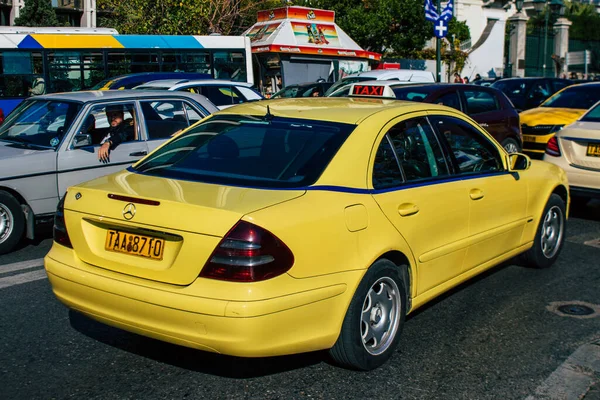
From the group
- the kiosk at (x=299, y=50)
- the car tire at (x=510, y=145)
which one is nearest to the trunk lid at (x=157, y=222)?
the car tire at (x=510, y=145)

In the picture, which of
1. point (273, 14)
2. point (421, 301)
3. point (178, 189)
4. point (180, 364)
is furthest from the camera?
point (273, 14)

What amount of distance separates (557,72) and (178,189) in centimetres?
4683

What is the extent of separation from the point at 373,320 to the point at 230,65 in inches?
668

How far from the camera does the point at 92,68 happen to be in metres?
18.0

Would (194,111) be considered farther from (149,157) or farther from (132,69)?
(132,69)

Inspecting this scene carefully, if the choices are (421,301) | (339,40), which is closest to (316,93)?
(339,40)

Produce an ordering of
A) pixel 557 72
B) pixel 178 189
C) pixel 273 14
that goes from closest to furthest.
A: pixel 178 189 < pixel 273 14 < pixel 557 72

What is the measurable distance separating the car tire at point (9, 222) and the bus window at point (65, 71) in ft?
35.1

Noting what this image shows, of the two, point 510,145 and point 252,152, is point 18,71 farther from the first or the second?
point 252,152

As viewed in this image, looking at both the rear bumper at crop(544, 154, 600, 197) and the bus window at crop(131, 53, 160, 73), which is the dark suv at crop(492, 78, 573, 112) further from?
the rear bumper at crop(544, 154, 600, 197)

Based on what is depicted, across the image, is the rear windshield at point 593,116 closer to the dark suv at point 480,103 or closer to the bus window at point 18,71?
the dark suv at point 480,103

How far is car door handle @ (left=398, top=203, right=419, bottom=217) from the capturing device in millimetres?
4477

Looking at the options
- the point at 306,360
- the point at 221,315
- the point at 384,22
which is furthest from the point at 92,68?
the point at 384,22

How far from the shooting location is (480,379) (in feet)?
14.2
